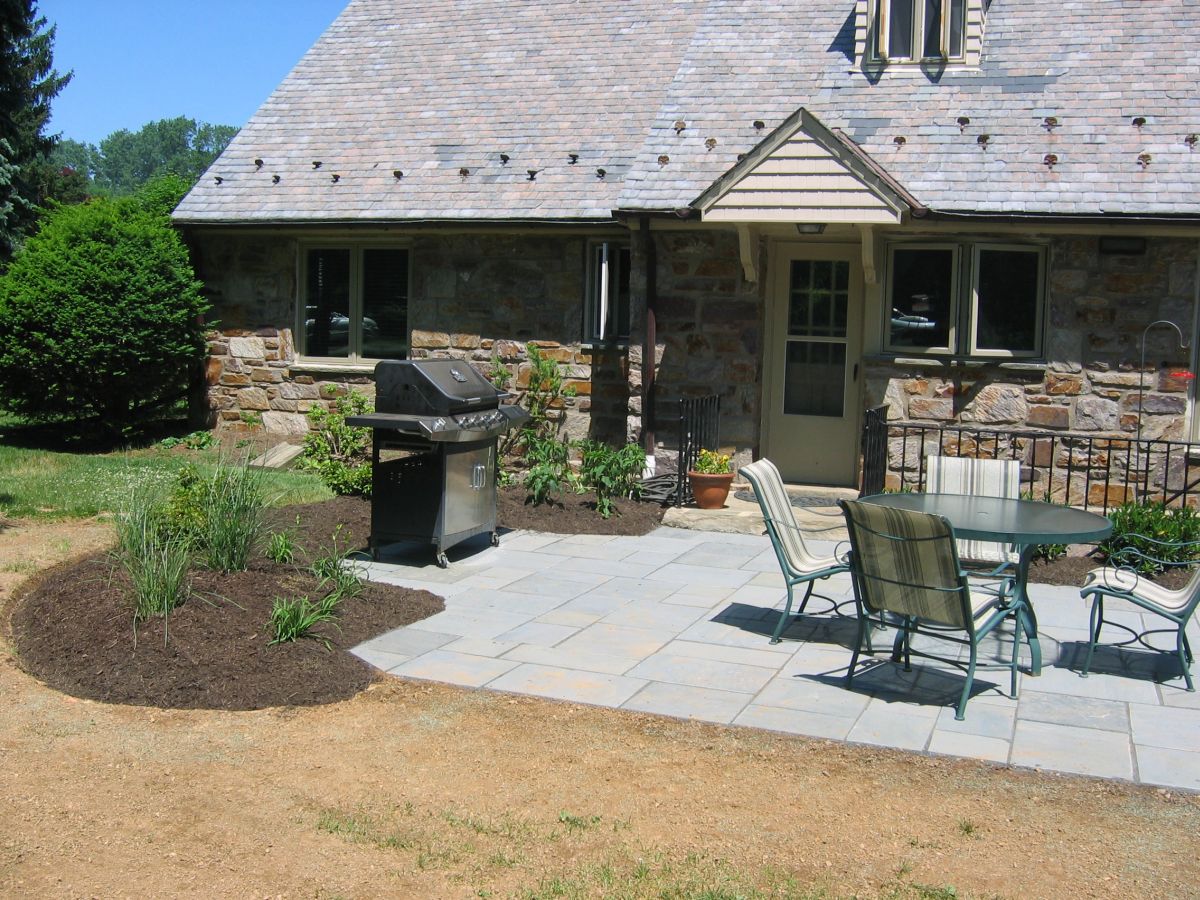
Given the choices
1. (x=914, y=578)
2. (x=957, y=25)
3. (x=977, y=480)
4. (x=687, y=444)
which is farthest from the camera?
(x=957, y=25)

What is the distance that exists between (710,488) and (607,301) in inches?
109

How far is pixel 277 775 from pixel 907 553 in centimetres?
320

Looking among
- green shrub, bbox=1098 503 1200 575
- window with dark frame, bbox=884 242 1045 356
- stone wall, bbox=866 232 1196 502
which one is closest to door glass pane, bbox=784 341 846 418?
window with dark frame, bbox=884 242 1045 356

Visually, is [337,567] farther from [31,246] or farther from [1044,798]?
[31,246]

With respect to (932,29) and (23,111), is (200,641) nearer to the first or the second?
(932,29)

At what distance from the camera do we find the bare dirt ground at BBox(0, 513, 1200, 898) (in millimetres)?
4164

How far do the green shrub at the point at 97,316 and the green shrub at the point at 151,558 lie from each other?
23.3ft

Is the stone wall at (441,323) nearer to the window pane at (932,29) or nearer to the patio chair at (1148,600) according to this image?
the window pane at (932,29)

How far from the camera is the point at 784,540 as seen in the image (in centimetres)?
736

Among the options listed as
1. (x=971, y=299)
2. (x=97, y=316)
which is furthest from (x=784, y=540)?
(x=97, y=316)

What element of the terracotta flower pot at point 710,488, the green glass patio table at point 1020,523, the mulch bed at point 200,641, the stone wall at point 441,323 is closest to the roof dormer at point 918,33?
the stone wall at point 441,323

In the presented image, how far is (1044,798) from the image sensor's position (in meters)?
4.97

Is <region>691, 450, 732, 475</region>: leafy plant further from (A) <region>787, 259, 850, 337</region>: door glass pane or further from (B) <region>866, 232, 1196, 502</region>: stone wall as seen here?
(A) <region>787, 259, 850, 337</region>: door glass pane

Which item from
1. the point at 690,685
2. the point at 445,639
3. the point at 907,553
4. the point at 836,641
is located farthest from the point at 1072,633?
the point at 445,639
